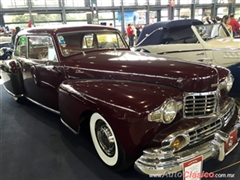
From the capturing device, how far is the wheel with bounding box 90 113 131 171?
1.93 meters

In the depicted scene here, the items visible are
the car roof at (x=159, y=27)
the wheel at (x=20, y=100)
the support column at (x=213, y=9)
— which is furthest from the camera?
the support column at (x=213, y=9)

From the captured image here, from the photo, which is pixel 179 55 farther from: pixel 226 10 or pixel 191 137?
pixel 226 10

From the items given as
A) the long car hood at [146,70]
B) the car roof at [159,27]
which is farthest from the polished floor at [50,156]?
the car roof at [159,27]

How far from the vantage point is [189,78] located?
194 centimetres

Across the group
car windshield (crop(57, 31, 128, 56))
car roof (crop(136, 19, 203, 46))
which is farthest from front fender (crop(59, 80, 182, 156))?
car roof (crop(136, 19, 203, 46))

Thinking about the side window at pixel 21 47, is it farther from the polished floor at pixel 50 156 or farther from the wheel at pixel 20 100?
the polished floor at pixel 50 156

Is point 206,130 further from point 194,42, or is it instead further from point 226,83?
point 194,42

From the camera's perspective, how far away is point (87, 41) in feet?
10.3

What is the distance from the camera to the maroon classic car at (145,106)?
Answer: 1.75 m

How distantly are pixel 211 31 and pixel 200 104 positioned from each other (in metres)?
3.57

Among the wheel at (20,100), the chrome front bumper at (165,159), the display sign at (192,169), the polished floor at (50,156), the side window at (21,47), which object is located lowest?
the polished floor at (50,156)

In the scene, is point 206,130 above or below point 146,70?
below

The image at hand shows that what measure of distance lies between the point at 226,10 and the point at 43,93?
886 inches

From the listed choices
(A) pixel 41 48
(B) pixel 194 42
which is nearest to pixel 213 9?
(B) pixel 194 42
